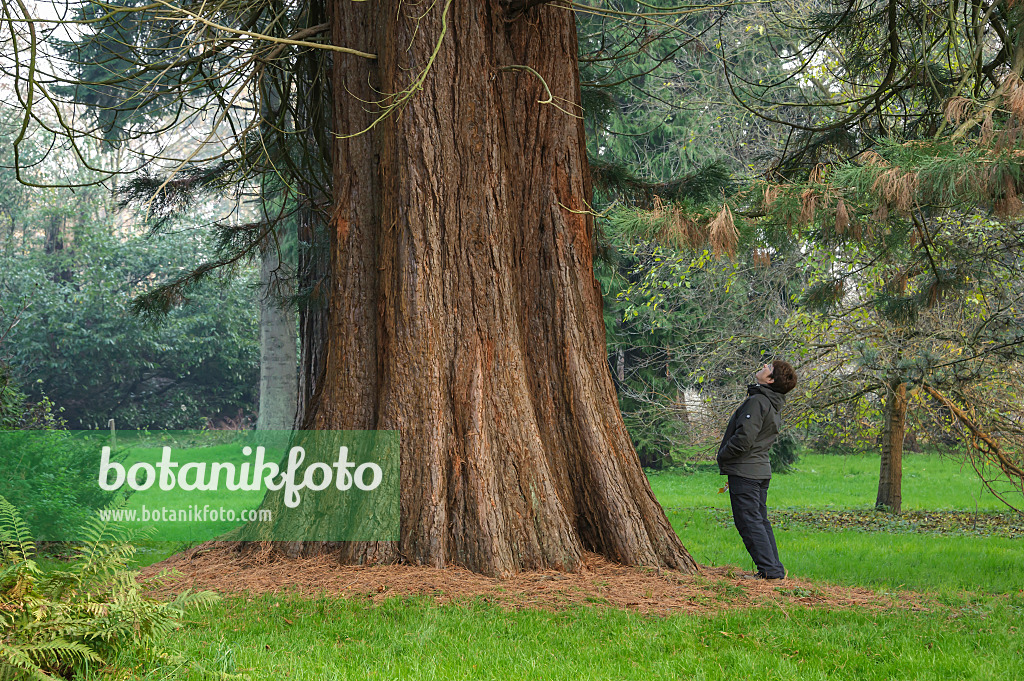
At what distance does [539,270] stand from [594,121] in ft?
14.6

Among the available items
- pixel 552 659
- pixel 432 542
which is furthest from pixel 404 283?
pixel 552 659

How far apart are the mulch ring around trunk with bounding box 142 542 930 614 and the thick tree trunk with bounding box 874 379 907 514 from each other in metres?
6.61

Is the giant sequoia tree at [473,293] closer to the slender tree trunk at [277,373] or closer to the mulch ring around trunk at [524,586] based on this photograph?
the mulch ring around trunk at [524,586]

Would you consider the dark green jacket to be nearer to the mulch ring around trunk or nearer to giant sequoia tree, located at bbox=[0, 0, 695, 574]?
giant sequoia tree, located at bbox=[0, 0, 695, 574]

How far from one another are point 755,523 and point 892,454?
23.5ft

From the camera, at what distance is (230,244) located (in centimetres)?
950

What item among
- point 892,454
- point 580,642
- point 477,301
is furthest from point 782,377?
point 892,454

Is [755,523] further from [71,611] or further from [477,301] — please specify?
[71,611]

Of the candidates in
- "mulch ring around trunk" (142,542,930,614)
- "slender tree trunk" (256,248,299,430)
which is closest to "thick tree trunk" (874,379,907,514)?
"mulch ring around trunk" (142,542,930,614)

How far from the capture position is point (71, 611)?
3.18 meters

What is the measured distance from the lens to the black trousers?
5.97 metres

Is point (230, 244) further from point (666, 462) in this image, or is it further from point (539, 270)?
point (666, 462)

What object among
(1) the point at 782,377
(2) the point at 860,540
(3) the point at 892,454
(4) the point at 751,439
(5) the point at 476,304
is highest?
(5) the point at 476,304

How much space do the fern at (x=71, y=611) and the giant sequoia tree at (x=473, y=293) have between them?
6.87 feet
